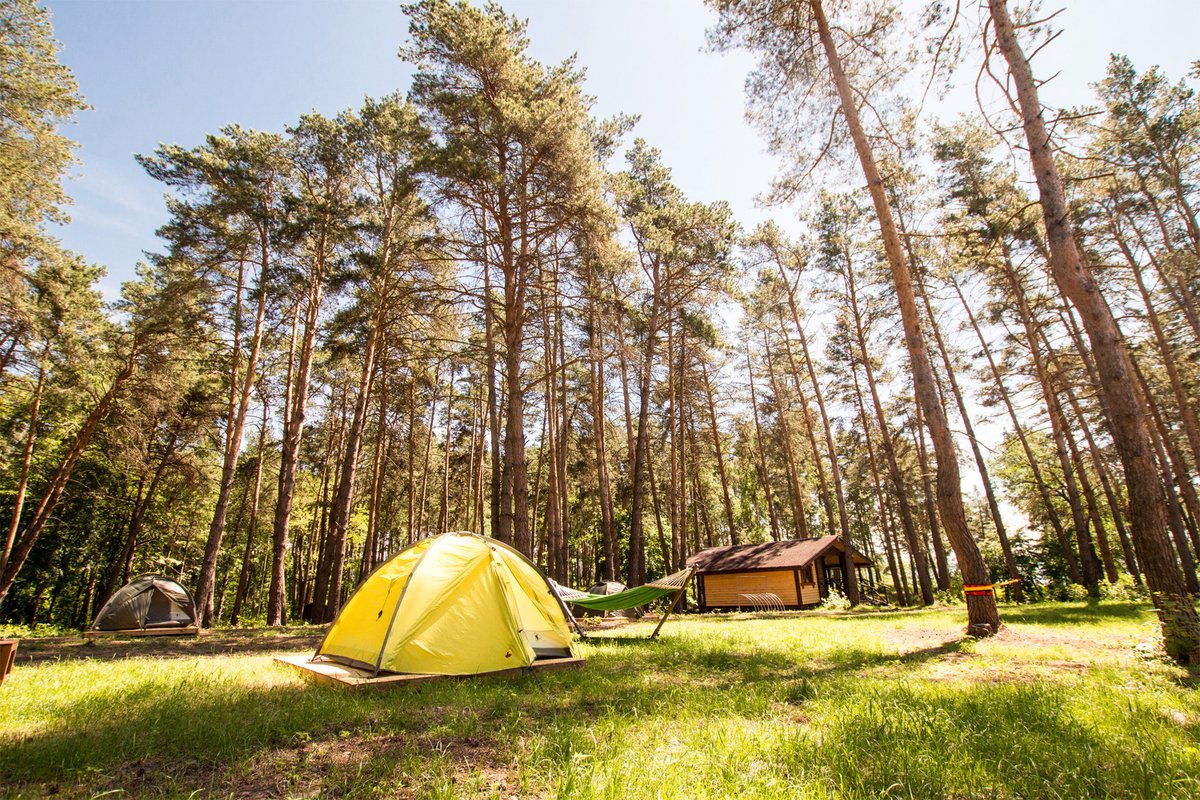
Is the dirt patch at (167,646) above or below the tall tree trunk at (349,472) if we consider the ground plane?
below

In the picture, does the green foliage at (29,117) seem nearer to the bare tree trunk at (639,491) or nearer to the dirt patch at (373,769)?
the dirt patch at (373,769)

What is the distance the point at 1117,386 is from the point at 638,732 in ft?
19.6

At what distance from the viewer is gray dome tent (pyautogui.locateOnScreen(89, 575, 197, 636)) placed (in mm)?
12383

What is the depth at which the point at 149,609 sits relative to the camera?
12.9 meters

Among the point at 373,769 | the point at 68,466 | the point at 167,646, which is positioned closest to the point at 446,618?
the point at 373,769

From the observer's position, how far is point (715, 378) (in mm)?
21234

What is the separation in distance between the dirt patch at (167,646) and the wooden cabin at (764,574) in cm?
1425

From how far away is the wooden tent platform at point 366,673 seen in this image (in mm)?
4918

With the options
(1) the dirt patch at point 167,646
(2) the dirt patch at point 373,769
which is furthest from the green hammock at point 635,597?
(2) the dirt patch at point 373,769

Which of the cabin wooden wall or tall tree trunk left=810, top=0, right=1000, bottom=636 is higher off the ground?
tall tree trunk left=810, top=0, right=1000, bottom=636

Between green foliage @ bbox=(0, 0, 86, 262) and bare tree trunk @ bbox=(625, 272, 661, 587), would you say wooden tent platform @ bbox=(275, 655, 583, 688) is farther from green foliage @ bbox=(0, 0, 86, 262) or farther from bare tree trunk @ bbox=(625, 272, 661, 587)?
green foliage @ bbox=(0, 0, 86, 262)

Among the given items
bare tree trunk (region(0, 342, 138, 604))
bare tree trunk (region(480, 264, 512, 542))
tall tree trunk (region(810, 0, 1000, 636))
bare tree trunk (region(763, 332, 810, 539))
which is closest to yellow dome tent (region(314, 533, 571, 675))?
bare tree trunk (region(480, 264, 512, 542))

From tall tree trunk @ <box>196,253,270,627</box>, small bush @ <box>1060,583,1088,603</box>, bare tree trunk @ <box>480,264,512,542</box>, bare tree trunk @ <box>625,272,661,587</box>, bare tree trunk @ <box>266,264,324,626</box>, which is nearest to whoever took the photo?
bare tree trunk @ <box>480,264,512,542</box>

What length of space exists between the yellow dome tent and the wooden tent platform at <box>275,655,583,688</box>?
8cm
